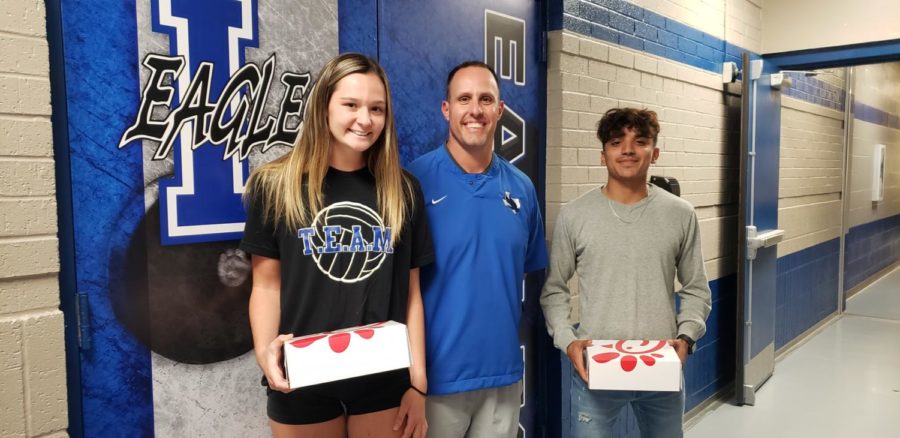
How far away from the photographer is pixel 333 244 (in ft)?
4.96

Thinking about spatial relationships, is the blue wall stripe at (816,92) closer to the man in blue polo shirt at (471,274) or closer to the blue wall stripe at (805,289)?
the blue wall stripe at (805,289)

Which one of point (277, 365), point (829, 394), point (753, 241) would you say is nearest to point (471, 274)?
point (277, 365)

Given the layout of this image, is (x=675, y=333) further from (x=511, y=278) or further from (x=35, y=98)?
(x=35, y=98)

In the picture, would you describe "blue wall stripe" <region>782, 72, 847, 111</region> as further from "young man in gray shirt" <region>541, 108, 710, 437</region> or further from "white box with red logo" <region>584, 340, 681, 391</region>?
"white box with red logo" <region>584, 340, 681, 391</region>

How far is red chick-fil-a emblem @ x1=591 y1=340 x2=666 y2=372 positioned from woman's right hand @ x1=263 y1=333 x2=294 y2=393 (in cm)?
100

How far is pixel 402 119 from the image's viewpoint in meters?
2.26

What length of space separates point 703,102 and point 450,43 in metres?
2.29

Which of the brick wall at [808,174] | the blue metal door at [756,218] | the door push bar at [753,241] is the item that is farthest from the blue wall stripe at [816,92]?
the door push bar at [753,241]

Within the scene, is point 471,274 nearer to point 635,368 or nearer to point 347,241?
point 347,241

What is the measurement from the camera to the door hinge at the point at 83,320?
4.98 ft

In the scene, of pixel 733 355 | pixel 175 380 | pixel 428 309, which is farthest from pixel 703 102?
pixel 175 380

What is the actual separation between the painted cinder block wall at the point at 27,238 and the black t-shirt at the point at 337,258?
0.45 meters

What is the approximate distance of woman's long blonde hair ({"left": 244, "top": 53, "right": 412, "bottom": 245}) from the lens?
1487 millimetres

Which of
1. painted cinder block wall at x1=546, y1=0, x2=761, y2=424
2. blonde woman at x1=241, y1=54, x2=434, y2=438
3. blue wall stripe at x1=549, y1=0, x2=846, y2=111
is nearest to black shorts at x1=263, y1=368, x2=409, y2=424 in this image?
blonde woman at x1=241, y1=54, x2=434, y2=438
